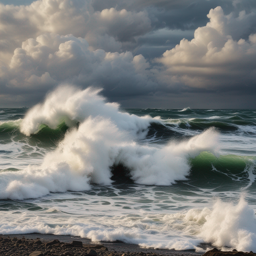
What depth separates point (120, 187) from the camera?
8.45 meters

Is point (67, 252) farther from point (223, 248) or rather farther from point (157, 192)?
point (157, 192)

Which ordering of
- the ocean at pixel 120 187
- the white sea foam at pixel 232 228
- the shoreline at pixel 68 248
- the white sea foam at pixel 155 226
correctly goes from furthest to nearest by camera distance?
the ocean at pixel 120 187 → the white sea foam at pixel 155 226 → the white sea foam at pixel 232 228 → the shoreline at pixel 68 248

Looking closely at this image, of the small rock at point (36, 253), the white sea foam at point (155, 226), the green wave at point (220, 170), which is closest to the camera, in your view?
the small rock at point (36, 253)

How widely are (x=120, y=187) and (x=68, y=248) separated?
15.2 feet

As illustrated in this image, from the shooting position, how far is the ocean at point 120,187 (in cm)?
461

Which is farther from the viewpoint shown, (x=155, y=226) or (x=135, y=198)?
(x=135, y=198)

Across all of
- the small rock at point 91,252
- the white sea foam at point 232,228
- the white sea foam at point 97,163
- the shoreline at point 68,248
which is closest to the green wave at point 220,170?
the white sea foam at point 97,163

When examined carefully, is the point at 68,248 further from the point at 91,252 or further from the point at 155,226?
the point at 155,226

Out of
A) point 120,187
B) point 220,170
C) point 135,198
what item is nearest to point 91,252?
point 135,198

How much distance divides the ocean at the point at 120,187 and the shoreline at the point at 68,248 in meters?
0.16

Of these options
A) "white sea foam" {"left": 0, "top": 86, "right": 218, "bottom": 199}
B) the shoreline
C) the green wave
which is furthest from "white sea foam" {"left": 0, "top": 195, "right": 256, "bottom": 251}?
the green wave

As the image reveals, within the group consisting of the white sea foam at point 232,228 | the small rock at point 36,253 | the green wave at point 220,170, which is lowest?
the green wave at point 220,170

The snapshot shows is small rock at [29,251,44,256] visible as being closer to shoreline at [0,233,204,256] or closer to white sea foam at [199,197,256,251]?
shoreline at [0,233,204,256]

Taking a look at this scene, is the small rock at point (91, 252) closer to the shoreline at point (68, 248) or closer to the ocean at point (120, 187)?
the shoreline at point (68, 248)
